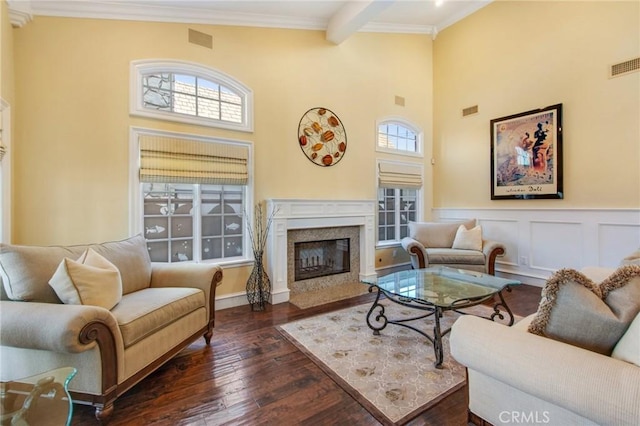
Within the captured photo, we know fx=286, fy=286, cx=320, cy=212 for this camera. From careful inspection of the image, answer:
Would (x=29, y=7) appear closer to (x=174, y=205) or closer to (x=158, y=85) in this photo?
(x=158, y=85)

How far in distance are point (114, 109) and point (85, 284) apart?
6.42 ft

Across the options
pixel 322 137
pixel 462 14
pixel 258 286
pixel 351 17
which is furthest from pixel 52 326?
pixel 462 14

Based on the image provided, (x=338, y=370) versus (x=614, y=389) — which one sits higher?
(x=614, y=389)

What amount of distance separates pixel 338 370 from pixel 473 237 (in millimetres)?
3312

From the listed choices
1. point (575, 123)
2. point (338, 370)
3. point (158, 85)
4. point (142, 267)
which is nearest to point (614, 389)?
point (338, 370)

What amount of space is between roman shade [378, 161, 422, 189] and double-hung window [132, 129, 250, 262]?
95.7 inches

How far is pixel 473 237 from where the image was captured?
4.46m

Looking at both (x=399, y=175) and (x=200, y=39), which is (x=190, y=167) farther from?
(x=399, y=175)

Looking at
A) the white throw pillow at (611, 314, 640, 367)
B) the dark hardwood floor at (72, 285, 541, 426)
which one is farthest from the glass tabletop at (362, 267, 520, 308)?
the white throw pillow at (611, 314, 640, 367)

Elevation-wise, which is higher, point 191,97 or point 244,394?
point 191,97

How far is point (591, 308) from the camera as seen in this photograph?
1.17 m

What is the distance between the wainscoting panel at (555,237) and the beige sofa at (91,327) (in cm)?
473

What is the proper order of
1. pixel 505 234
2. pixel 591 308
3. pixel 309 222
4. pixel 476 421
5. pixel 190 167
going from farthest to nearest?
pixel 505 234
pixel 309 222
pixel 190 167
pixel 476 421
pixel 591 308

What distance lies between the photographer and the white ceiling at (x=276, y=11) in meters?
2.81
